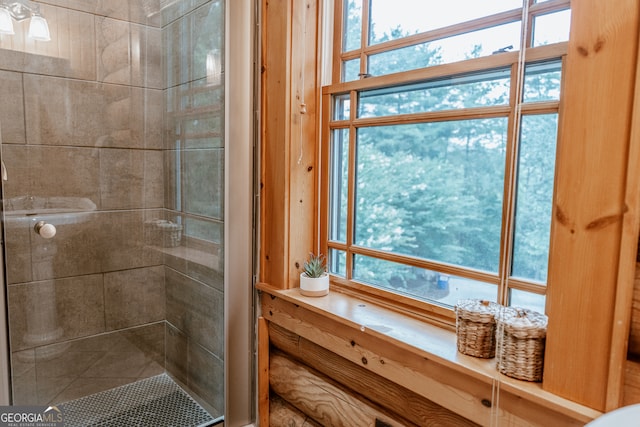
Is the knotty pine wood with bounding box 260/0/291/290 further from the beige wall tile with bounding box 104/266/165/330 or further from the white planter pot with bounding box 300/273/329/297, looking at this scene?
the beige wall tile with bounding box 104/266/165/330

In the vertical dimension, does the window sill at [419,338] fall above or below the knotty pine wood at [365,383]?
above

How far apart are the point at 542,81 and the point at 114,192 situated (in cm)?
188

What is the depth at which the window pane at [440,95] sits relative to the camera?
1.18 meters

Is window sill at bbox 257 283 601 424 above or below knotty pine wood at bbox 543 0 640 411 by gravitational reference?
below

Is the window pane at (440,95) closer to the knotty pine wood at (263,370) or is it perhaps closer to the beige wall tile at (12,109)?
the knotty pine wood at (263,370)

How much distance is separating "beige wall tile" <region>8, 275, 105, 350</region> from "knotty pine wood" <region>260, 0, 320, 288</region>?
0.95 metres

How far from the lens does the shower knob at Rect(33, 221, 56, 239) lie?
1.74 m

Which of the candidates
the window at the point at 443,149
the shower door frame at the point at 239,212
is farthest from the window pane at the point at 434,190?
the shower door frame at the point at 239,212

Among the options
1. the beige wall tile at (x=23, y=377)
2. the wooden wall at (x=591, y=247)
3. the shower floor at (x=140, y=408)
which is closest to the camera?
the wooden wall at (x=591, y=247)

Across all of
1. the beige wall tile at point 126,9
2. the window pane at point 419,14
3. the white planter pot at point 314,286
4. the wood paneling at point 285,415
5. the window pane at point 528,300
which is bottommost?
the wood paneling at point 285,415

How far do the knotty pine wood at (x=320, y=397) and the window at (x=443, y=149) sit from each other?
37 cm

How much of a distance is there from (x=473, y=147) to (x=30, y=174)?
1.73 metres

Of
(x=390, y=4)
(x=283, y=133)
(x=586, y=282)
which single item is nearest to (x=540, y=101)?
(x=586, y=282)

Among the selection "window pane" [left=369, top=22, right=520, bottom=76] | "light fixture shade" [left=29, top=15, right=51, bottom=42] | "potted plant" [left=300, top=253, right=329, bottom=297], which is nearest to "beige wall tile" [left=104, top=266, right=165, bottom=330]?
"potted plant" [left=300, top=253, right=329, bottom=297]
